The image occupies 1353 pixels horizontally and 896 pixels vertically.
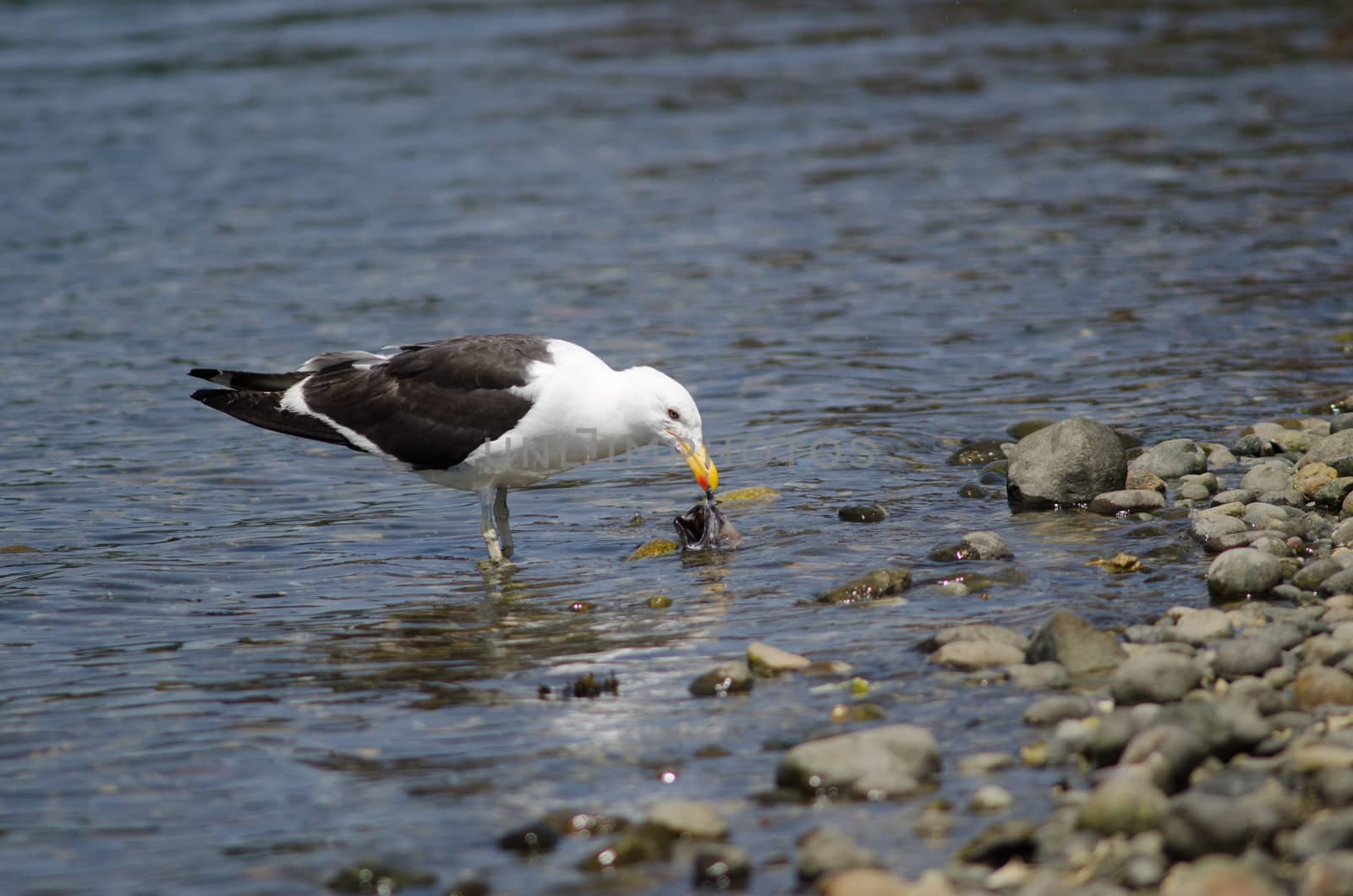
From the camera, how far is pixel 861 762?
16.0 ft

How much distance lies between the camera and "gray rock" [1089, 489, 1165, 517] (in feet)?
25.8

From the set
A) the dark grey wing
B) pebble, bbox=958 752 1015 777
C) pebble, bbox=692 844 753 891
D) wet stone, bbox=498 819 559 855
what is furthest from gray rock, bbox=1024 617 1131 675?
the dark grey wing

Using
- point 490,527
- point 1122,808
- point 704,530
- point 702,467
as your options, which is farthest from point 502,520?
point 1122,808

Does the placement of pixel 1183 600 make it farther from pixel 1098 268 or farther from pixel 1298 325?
pixel 1098 268

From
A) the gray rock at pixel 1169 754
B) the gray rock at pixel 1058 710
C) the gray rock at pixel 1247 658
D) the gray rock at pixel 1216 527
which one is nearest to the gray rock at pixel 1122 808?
the gray rock at pixel 1169 754

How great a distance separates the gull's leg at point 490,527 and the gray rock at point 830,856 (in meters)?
3.73

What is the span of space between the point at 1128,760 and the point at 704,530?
330cm

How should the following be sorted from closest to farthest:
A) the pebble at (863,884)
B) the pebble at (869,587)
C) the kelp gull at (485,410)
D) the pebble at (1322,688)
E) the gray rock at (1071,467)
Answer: the pebble at (863,884), the pebble at (1322,688), the pebble at (869,587), the kelp gull at (485,410), the gray rock at (1071,467)

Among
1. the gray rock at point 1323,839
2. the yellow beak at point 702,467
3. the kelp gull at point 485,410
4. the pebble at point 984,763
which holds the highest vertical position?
the kelp gull at point 485,410

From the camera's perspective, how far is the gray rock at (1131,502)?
7.85 meters

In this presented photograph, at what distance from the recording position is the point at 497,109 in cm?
2178

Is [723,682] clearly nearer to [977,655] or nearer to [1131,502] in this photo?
[977,655]

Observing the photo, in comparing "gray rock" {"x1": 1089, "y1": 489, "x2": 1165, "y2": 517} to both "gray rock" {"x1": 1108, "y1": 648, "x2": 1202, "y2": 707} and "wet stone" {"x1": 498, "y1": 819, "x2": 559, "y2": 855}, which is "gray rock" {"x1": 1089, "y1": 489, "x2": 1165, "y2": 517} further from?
"wet stone" {"x1": 498, "y1": 819, "x2": 559, "y2": 855}

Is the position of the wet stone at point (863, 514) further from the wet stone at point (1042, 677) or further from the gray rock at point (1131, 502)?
the wet stone at point (1042, 677)
